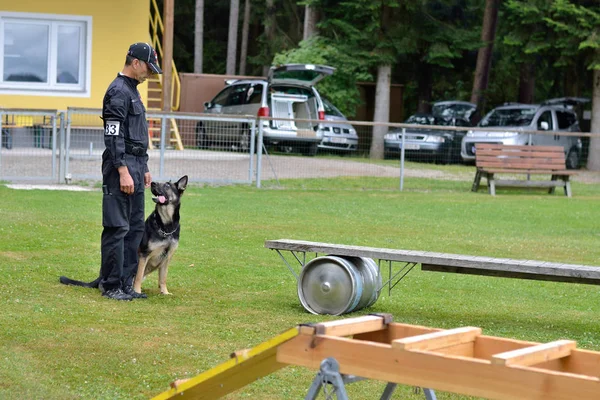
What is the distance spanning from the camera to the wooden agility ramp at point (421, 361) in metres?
3.98

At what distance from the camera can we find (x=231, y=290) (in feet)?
31.7

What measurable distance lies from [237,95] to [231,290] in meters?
19.5

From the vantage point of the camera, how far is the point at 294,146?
876 inches

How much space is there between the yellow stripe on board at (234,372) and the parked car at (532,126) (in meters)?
21.7

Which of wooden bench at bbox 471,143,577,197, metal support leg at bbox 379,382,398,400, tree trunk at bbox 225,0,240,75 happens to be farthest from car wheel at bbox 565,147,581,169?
metal support leg at bbox 379,382,398,400

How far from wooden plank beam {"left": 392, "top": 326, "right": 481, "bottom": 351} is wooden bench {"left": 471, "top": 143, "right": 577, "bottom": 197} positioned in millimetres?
17448

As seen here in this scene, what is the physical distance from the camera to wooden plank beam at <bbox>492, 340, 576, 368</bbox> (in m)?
4.04

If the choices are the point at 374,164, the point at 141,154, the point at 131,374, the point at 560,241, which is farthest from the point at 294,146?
the point at 131,374

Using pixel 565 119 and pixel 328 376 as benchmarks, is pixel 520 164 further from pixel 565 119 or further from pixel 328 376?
pixel 328 376

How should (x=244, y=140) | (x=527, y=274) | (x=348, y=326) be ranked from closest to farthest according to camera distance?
1. (x=348, y=326)
2. (x=527, y=274)
3. (x=244, y=140)

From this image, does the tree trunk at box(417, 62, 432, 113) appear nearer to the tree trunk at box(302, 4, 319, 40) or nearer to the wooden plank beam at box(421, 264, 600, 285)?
the tree trunk at box(302, 4, 319, 40)

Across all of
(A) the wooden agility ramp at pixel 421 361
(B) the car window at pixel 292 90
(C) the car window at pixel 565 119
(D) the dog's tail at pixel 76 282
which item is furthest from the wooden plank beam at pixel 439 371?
(C) the car window at pixel 565 119

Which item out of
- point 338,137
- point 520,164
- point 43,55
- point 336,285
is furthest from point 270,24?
point 336,285

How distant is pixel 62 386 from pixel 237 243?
6.75 meters
